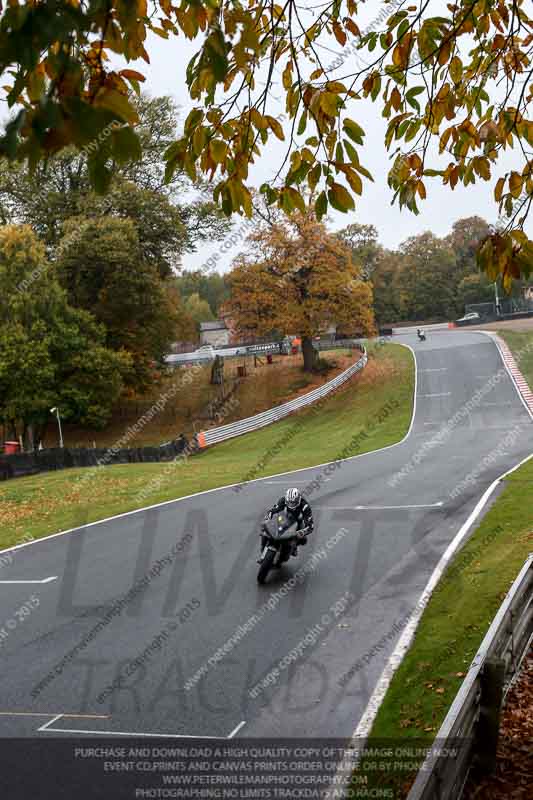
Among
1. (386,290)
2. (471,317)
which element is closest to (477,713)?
(471,317)

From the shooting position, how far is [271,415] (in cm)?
4694

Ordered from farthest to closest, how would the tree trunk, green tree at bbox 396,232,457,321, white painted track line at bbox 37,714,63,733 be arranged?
green tree at bbox 396,232,457,321 → the tree trunk → white painted track line at bbox 37,714,63,733

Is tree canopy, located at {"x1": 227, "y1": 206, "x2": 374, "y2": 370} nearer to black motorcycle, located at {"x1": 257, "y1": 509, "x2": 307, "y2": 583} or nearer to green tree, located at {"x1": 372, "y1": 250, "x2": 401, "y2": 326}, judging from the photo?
black motorcycle, located at {"x1": 257, "y1": 509, "x2": 307, "y2": 583}

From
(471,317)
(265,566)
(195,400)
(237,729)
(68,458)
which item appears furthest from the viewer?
(471,317)

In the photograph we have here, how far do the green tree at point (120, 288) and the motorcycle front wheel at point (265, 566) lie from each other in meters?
35.8

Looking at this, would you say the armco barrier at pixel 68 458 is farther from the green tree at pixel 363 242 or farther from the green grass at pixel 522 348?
the green tree at pixel 363 242

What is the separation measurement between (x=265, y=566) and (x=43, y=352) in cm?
3175

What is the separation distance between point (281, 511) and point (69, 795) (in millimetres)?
7485

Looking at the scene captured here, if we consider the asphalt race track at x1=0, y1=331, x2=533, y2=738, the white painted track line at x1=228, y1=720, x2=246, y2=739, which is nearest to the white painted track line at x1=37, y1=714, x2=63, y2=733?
the asphalt race track at x1=0, y1=331, x2=533, y2=738

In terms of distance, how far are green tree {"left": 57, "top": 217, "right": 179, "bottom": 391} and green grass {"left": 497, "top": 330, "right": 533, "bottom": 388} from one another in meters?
24.5

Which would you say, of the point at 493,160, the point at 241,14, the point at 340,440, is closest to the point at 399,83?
the point at 493,160

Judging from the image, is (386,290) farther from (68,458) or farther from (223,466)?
(68,458)

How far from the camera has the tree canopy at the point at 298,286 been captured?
159 ft

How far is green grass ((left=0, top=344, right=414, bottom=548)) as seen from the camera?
72.5 ft
